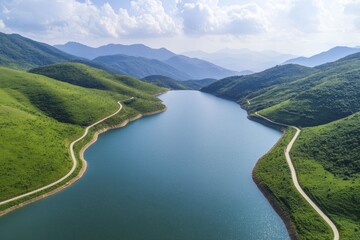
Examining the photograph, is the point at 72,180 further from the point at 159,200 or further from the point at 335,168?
the point at 335,168

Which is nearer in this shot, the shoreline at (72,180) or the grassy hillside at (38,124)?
the shoreline at (72,180)

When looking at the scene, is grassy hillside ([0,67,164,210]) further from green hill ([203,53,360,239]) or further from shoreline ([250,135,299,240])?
green hill ([203,53,360,239])

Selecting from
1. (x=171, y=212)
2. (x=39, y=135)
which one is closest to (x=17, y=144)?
(x=39, y=135)

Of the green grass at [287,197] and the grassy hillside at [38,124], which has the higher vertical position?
the grassy hillside at [38,124]

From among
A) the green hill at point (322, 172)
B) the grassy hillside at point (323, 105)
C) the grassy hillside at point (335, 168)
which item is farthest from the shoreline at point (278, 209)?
the grassy hillside at point (323, 105)

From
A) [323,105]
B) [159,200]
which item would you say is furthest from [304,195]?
[323,105]

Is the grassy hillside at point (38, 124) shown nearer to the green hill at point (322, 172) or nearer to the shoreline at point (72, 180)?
the shoreline at point (72, 180)
